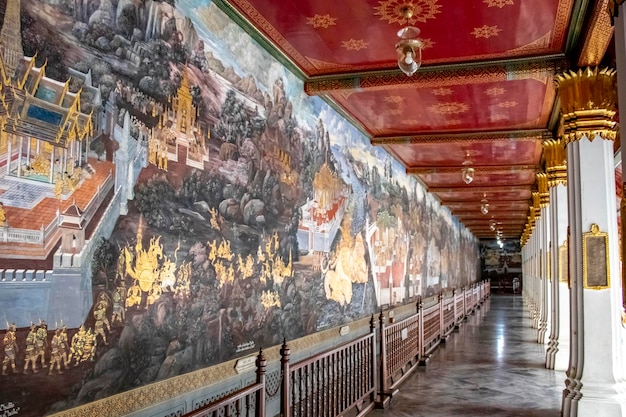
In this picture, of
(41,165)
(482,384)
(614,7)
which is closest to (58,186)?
(41,165)

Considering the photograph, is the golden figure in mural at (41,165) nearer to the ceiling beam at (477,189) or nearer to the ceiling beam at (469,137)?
the ceiling beam at (469,137)

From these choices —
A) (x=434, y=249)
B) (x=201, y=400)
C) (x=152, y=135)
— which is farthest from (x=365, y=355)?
(x=434, y=249)

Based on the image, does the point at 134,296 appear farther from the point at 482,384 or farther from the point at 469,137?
the point at 469,137

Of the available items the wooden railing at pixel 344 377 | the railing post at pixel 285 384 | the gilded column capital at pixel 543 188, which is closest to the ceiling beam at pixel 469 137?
the gilded column capital at pixel 543 188

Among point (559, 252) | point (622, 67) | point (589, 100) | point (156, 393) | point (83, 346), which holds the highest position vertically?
point (589, 100)

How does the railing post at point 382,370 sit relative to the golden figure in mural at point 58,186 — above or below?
below

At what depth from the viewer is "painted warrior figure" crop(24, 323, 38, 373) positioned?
12.2ft

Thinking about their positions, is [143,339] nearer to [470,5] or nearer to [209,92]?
[209,92]

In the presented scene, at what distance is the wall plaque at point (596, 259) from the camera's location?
711cm

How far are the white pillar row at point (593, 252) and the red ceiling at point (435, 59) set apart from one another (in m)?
0.62

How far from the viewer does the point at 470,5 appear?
6242 millimetres

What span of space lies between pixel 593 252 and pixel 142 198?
18.6 ft

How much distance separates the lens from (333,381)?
6.65m

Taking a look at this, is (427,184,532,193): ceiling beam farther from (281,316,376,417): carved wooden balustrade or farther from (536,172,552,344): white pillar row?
(281,316,376,417): carved wooden balustrade
